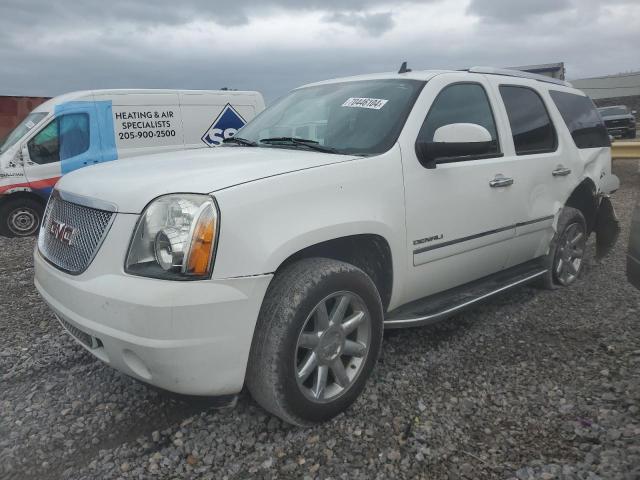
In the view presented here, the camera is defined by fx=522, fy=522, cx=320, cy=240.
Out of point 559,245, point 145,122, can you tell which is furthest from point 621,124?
point 559,245

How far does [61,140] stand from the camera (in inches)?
323

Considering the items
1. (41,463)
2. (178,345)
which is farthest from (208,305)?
(41,463)

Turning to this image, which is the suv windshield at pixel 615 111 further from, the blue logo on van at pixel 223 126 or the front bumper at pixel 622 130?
the blue logo on van at pixel 223 126

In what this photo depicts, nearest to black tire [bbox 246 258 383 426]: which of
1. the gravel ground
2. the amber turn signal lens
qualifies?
the gravel ground

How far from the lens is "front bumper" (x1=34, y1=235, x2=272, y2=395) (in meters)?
2.05

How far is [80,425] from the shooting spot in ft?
8.62

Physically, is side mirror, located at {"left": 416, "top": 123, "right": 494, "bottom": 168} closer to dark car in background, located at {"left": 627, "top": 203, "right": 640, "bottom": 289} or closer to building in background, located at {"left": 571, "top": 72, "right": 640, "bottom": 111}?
dark car in background, located at {"left": 627, "top": 203, "right": 640, "bottom": 289}

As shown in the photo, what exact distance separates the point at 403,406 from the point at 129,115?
24.6ft

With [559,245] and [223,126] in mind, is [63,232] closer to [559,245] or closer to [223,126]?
[559,245]

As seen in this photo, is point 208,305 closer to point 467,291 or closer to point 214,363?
point 214,363

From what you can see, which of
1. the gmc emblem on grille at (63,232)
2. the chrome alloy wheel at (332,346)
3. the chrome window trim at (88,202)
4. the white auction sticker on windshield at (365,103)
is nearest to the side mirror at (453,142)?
the white auction sticker on windshield at (365,103)

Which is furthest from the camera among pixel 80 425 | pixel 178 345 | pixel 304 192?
pixel 80 425

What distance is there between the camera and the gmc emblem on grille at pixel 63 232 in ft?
8.14

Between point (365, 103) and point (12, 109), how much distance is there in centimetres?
1439
